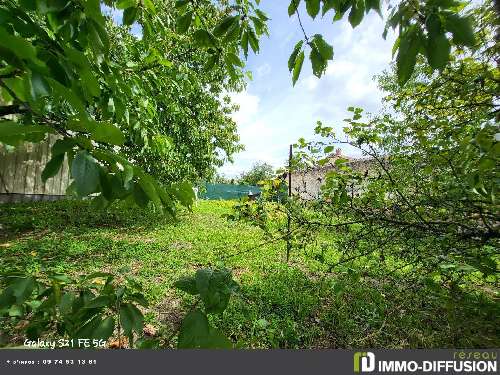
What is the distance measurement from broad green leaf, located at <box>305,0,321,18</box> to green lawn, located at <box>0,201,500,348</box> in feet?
4.30

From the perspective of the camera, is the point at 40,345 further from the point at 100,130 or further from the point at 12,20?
the point at 12,20

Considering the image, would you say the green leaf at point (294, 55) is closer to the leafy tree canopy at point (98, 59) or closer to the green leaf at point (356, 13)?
the leafy tree canopy at point (98, 59)

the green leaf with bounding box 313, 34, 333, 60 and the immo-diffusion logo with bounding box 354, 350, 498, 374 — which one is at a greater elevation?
the green leaf with bounding box 313, 34, 333, 60

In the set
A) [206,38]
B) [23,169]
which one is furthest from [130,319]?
[23,169]

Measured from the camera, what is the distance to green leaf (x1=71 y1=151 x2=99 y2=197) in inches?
27.6

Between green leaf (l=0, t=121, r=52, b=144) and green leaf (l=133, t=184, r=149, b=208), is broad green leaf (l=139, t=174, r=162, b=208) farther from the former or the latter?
green leaf (l=0, t=121, r=52, b=144)

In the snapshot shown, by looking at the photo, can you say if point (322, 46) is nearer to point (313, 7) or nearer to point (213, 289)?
point (313, 7)

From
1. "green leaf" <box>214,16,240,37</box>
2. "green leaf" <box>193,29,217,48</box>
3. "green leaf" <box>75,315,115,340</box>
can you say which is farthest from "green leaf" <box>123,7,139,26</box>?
"green leaf" <box>75,315,115,340</box>

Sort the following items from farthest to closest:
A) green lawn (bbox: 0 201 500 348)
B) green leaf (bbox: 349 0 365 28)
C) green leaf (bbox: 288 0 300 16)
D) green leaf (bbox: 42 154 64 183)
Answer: green lawn (bbox: 0 201 500 348), green leaf (bbox: 288 0 300 16), green leaf (bbox: 349 0 365 28), green leaf (bbox: 42 154 64 183)

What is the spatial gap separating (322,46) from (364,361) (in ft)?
5.28

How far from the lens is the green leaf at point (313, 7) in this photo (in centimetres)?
137

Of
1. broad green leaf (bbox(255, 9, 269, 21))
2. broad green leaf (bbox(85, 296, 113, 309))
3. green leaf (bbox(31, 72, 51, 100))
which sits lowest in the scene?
broad green leaf (bbox(85, 296, 113, 309))

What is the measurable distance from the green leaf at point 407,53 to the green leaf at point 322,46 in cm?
41

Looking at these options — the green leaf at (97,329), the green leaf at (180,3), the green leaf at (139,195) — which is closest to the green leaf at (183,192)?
the green leaf at (139,195)
